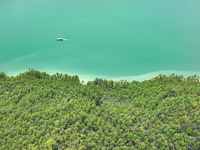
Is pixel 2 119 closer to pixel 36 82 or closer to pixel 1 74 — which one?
pixel 36 82

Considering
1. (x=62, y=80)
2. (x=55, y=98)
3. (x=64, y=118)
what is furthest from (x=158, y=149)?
(x=62, y=80)

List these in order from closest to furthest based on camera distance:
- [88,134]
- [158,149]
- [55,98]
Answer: [158,149] → [88,134] → [55,98]

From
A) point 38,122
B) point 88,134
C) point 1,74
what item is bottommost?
point 88,134

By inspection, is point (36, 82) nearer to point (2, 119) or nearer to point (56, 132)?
point (2, 119)

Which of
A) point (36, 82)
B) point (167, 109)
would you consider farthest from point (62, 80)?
point (167, 109)

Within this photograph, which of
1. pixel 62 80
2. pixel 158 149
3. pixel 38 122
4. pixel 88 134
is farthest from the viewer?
pixel 62 80

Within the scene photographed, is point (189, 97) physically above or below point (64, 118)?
above

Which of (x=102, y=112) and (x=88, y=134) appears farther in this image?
(x=102, y=112)
